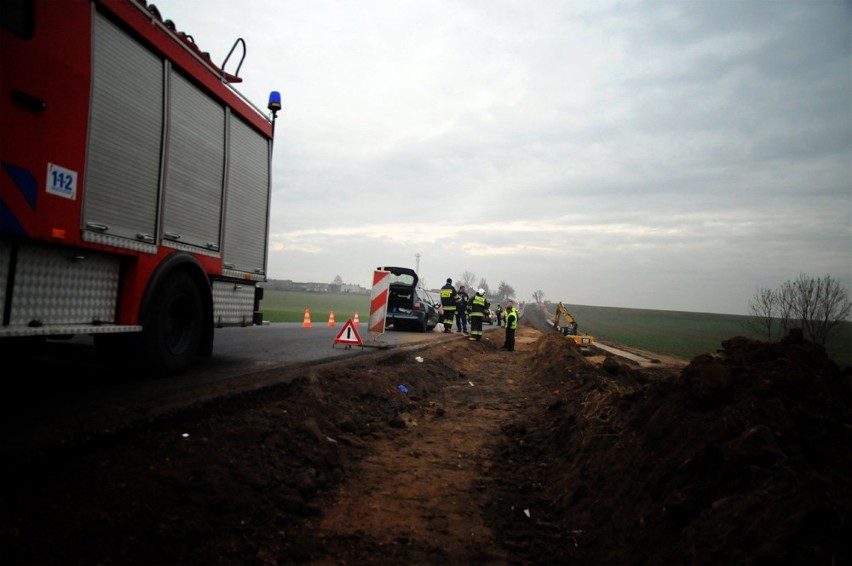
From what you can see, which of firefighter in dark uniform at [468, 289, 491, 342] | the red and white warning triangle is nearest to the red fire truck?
the red and white warning triangle

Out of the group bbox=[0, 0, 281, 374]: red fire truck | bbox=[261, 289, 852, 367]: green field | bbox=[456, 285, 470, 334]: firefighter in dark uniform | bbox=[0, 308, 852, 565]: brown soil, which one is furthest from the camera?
bbox=[261, 289, 852, 367]: green field

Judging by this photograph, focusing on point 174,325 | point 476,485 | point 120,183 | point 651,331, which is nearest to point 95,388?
point 174,325

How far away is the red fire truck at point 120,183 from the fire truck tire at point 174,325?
0.05ft

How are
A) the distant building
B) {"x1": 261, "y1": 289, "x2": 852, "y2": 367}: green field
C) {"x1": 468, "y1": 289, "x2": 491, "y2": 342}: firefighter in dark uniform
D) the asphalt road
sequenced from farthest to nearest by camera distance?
the distant building → {"x1": 261, "y1": 289, "x2": 852, "y2": 367}: green field → {"x1": 468, "y1": 289, "x2": 491, "y2": 342}: firefighter in dark uniform → the asphalt road

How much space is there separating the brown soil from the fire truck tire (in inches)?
53.5

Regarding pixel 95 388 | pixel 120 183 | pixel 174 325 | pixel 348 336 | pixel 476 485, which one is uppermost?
pixel 120 183

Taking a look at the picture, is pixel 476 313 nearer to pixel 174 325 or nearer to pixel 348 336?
pixel 348 336

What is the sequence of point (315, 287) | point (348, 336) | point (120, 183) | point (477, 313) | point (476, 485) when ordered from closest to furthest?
point (476, 485) < point (120, 183) < point (348, 336) < point (477, 313) < point (315, 287)

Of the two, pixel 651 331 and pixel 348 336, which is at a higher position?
pixel 348 336

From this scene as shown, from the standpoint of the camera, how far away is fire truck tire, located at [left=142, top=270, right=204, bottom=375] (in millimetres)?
5285

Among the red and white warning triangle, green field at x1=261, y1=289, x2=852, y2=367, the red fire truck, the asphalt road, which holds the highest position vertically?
the red fire truck

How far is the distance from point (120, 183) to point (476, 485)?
14.4ft

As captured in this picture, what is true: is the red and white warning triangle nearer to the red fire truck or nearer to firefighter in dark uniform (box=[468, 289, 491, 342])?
the red fire truck

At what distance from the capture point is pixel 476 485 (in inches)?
166
